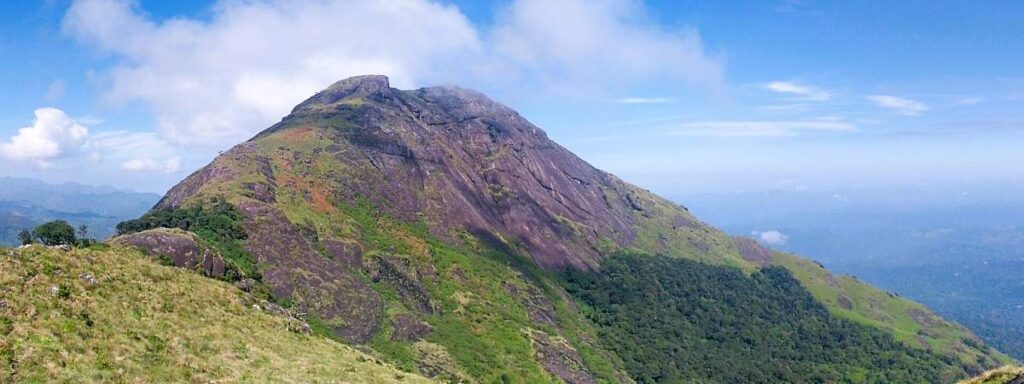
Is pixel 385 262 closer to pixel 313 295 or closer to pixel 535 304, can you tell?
pixel 313 295

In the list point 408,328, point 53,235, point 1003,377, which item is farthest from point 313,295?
point 1003,377

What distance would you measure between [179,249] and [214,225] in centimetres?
3844

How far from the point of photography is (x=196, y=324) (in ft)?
175

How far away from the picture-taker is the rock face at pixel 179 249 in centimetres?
8250

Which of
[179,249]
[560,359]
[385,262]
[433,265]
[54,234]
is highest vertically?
[54,234]

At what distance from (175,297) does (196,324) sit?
21.4 feet

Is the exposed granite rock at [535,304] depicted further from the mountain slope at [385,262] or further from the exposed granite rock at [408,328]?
the exposed granite rock at [408,328]

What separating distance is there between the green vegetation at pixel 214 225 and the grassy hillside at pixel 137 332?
4816cm

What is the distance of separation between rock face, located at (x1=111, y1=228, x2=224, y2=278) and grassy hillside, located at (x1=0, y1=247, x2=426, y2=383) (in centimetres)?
1671

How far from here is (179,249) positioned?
279 feet

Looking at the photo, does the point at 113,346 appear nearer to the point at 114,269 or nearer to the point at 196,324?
the point at 196,324

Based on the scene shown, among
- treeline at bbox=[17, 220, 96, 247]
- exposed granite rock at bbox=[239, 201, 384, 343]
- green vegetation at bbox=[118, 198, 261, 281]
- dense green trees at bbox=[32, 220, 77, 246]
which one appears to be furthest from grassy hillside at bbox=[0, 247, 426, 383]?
green vegetation at bbox=[118, 198, 261, 281]

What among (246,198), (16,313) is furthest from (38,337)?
(246,198)

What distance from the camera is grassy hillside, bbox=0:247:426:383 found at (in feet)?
123
